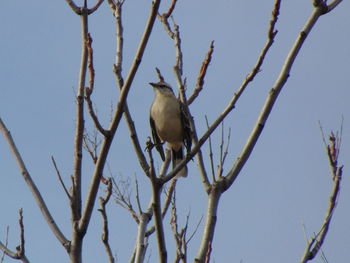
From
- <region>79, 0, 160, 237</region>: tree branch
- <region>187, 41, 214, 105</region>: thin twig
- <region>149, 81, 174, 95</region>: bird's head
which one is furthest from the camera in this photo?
<region>149, 81, 174, 95</region>: bird's head

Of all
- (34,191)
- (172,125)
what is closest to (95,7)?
(34,191)

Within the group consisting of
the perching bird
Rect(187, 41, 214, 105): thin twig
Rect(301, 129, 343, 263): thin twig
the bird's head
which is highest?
the bird's head

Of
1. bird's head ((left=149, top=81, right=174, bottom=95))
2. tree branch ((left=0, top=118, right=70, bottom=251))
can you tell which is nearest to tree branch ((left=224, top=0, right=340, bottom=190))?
tree branch ((left=0, top=118, right=70, bottom=251))

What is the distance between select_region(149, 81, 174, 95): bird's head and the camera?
8.00 m

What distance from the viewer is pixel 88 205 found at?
288 centimetres

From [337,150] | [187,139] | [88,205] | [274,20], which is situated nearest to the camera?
[88,205]

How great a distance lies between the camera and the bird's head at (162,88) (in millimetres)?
7996

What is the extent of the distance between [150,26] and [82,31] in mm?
665

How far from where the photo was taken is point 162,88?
811cm

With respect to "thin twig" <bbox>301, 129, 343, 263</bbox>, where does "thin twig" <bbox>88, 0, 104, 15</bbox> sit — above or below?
above

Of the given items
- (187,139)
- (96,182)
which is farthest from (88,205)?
(187,139)

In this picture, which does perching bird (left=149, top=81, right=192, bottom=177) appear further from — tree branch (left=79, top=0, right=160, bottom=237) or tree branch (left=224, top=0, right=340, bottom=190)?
tree branch (left=79, top=0, right=160, bottom=237)

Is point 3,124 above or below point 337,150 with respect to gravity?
above

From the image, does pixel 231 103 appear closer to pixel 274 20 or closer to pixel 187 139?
pixel 274 20
